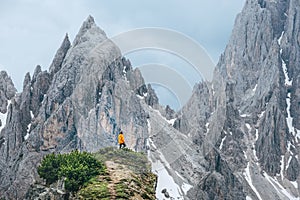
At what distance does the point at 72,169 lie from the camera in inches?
1193

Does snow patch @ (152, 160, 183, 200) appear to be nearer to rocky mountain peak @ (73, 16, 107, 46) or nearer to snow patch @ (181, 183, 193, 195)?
snow patch @ (181, 183, 193, 195)

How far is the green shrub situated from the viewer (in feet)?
95.9

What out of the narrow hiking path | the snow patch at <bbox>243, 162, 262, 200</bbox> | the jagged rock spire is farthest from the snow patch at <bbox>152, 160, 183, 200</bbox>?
the narrow hiking path

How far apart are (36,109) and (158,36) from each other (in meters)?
91.1

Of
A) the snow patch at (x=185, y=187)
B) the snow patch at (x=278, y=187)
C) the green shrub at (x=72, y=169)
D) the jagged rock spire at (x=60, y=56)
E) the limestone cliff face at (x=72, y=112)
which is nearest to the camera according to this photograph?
the green shrub at (x=72, y=169)

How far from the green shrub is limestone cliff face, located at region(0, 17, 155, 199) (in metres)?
62.1

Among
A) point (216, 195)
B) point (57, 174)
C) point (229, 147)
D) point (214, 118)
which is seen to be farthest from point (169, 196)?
point (57, 174)

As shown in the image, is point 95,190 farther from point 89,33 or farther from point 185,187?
point 89,33

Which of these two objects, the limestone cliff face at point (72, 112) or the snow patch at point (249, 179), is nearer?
the limestone cliff face at point (72, 112)

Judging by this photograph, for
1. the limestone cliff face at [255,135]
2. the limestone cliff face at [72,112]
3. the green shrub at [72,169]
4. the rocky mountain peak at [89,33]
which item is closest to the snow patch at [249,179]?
the limestone cliff face at [255,135]

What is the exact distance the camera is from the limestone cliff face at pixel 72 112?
107625 millimetres

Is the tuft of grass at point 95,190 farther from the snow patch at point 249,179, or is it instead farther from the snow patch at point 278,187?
the snow patch at point 278,187

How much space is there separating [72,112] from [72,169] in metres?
84.6

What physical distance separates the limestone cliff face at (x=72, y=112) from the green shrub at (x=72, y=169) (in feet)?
204
